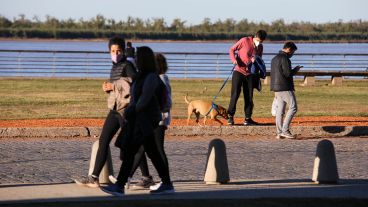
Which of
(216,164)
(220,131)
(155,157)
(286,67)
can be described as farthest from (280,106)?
(155,157)

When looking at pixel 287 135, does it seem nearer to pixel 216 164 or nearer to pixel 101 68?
pixel 216 164

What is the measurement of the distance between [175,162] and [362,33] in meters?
95.1

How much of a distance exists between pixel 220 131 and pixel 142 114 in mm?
8073

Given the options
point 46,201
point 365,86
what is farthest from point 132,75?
point 365,86

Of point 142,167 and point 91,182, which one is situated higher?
point 142,167

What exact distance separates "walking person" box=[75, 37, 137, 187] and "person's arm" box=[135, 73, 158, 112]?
1.51 feet

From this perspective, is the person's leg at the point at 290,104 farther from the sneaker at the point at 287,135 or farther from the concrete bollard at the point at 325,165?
the concrete bollard at the point at 325,165

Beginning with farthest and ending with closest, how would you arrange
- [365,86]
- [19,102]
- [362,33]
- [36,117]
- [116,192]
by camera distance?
[362,33], [365,86], [19,102], [36,117], [116,192]

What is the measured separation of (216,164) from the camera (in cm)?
1303

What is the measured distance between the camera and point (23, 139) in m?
19.0

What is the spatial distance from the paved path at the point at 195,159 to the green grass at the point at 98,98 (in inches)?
172

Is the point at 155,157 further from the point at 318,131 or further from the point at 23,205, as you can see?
the point at 318,131

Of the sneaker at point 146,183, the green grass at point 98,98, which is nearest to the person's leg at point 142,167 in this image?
the sneaker at point 146,183

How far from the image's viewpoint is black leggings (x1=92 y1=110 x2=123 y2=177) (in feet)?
40.8
